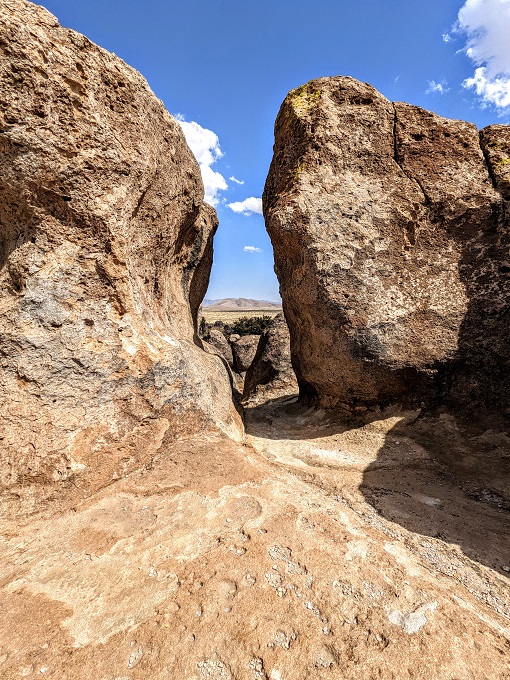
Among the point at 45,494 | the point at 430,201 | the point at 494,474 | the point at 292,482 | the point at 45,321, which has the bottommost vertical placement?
the point at 494,474

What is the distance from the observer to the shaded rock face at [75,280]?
12.4 feet

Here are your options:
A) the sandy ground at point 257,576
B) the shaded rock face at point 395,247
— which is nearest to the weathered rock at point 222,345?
the shaded rock face at point 395,247

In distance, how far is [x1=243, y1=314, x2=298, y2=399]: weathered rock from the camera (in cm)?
1139

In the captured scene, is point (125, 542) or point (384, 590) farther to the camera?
point (125, 542)

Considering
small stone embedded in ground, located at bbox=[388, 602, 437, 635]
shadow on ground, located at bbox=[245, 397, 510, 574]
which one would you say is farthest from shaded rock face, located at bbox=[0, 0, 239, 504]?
small stone embedded in ground, located at bbox=[388, 602, 437, 635]

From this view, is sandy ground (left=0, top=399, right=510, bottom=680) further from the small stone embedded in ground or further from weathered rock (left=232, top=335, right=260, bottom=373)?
weathered rock (left=232, top=335, right=260, bottom=373)

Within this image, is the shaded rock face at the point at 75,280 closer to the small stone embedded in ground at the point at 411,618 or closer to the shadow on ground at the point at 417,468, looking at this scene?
the shadow on ground at the point at 417,468

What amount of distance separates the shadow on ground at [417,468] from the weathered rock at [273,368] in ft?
13.9

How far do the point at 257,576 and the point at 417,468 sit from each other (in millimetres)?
3106

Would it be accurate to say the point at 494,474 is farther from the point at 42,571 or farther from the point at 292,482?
the point at 42,571

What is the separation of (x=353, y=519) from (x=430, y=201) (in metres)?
5.66

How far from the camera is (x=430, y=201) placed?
642cm

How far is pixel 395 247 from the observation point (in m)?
6.37

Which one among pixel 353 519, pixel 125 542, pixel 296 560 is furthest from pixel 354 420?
pixel 125 542
